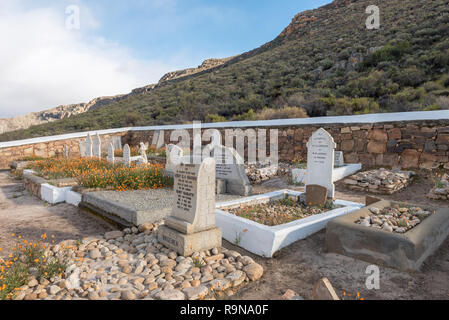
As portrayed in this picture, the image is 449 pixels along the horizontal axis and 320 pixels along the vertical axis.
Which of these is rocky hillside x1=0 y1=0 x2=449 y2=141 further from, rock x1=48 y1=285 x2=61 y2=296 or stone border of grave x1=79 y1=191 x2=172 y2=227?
rock x1=48 y1=285 x2=61 y2=296

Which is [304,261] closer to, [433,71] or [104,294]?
[104,294]

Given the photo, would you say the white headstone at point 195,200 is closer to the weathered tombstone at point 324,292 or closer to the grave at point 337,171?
the weathered tombstone at point 324,292

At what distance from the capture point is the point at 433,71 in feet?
44.1

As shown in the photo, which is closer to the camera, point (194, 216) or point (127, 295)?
point (127, 295)

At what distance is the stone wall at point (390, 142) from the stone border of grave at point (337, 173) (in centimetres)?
63

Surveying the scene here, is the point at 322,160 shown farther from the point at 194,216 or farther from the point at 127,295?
the point at 127,295

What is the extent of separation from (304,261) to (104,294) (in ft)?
7.63

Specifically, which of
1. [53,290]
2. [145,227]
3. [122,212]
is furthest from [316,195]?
[53,290]

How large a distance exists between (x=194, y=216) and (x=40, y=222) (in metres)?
3.43

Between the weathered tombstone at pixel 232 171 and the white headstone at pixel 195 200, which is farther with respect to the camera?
the weathered tombstone at pixel 232 171

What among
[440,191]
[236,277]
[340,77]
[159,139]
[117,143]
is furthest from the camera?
[117,143]

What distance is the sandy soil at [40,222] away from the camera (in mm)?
4477

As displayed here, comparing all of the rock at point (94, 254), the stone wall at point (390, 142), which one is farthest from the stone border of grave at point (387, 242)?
the stone wall at point (390, 142)

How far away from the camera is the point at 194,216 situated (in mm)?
3674
